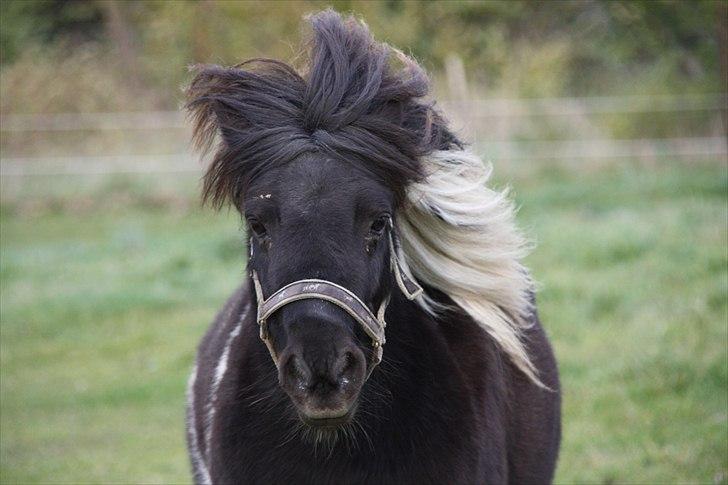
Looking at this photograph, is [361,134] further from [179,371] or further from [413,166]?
[179,371]

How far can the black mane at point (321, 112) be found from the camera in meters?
3.38

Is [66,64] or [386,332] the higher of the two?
[66,64]

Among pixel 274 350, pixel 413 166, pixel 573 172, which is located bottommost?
pixel 274 350

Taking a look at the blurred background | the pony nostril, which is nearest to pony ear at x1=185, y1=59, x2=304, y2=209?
the blurred background

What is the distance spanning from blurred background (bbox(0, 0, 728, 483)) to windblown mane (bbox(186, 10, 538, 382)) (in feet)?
1.59

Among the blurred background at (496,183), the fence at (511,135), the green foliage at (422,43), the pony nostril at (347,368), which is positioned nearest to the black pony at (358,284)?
the pony nostril at (347,368)

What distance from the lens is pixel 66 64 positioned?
23391mm

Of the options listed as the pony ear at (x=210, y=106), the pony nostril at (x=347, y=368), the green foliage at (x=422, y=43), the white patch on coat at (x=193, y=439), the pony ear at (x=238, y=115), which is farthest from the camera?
the green foliage at (x=422, y=43)

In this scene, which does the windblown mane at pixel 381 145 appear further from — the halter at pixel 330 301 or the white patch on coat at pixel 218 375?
the white patch on coat at pixel 218 375

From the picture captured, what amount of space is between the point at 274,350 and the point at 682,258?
Answer: 7442mm

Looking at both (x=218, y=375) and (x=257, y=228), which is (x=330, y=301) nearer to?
(x=257, y=228)

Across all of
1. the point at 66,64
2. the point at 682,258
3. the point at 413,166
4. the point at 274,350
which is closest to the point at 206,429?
the point at 274,350

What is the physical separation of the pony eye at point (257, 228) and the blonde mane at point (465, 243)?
566mm

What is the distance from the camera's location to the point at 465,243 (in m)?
3.90
